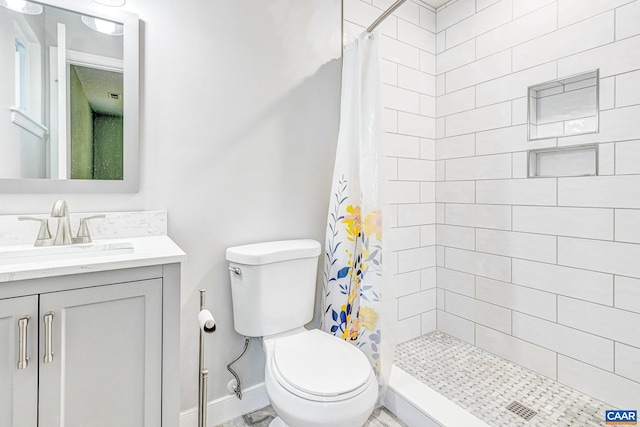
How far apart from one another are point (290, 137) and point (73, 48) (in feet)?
3.22

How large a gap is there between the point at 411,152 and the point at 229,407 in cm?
189

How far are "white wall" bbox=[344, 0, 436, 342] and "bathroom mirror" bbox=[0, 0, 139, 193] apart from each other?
1.45 meters

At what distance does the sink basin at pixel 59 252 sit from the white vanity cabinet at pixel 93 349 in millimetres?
281

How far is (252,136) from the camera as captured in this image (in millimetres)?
1665

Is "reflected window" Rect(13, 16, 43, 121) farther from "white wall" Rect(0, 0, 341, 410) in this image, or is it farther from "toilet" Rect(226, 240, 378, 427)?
"toilet" Rect(226, 240, 378, 427)

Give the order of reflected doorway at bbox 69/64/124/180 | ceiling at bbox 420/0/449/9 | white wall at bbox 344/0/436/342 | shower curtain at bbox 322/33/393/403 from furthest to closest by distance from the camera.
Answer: ceiling at bbox 420/0/449/9 < white wall at bbox 344/0/436/342 < shower curtain at bbox 322/33/393/403 < reflected doorway at bbox 69/64/124/180

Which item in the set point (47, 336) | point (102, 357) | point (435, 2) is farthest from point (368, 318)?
point (435, 2)

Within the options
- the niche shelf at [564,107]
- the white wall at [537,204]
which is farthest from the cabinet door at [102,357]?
the niche shelf at [564,107]

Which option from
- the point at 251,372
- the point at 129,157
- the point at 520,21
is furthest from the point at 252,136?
the point at 520,21

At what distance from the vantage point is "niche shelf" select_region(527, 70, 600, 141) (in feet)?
5.54

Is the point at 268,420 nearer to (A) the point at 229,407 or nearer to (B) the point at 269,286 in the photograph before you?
(A) the point at 229,407

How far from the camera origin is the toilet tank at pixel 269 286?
1473 mm

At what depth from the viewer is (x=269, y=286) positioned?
1.49 m

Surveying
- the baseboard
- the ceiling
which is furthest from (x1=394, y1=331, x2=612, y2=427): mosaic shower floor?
the ceiling
